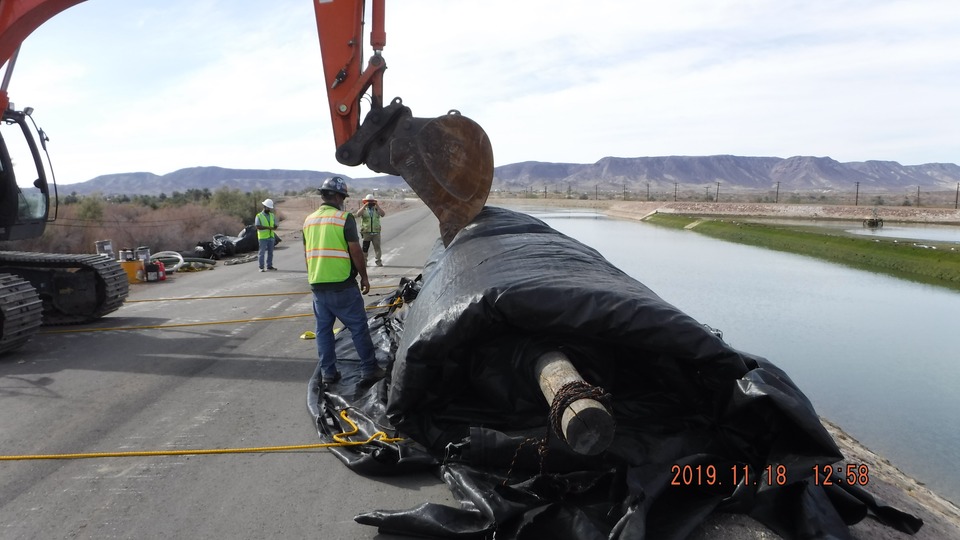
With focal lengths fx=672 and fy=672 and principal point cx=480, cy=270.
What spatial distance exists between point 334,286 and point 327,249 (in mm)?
323

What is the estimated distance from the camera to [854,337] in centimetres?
1034

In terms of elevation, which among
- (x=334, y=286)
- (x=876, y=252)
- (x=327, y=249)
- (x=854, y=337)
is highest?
(x=327, y=249)

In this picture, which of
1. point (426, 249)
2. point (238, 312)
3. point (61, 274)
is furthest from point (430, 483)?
point (426, 249)

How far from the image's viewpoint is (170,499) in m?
3.86

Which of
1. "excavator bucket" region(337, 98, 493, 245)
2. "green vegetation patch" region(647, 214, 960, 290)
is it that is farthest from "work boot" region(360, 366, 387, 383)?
"green vegetation patch" region(647, 214, 960, 290)

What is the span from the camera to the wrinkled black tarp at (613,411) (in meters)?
3.14

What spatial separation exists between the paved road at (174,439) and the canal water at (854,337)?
4.92m

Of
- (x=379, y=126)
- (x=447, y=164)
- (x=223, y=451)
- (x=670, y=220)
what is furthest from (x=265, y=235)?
(x=670, y=220)

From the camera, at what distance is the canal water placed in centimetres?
663

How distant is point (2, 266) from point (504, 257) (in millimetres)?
7887

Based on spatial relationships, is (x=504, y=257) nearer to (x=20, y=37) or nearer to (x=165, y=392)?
(x=165, y=392)
